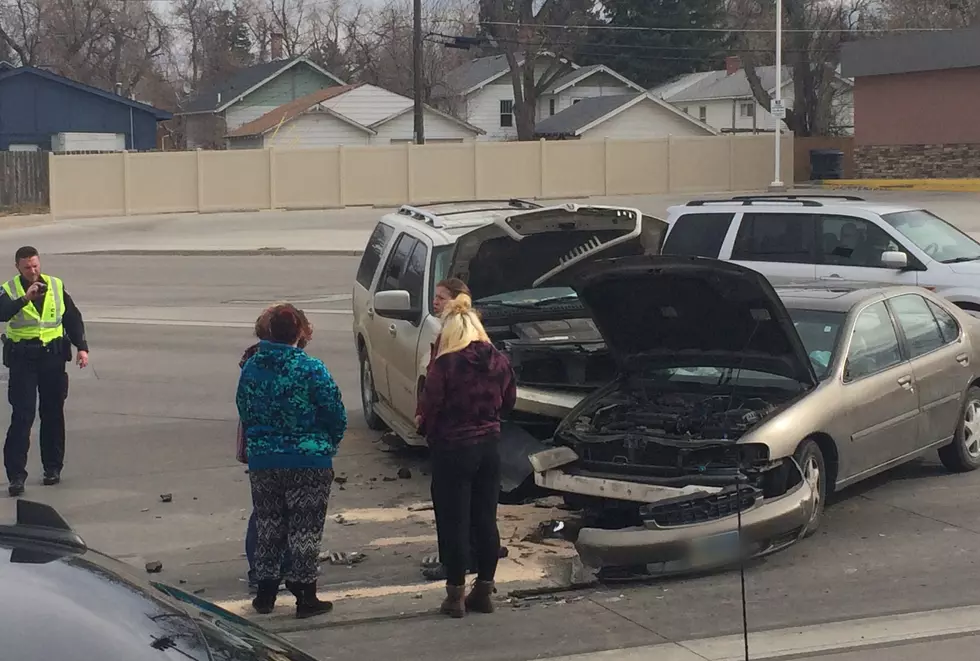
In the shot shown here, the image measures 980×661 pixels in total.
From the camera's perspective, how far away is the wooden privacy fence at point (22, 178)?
4709 cm

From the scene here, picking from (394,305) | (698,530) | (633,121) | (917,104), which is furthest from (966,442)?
(633,121)

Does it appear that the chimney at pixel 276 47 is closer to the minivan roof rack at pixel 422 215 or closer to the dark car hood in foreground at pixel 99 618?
the minivan roof rack at pixel 422 215

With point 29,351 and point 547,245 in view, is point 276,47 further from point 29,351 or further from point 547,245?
point 547,245

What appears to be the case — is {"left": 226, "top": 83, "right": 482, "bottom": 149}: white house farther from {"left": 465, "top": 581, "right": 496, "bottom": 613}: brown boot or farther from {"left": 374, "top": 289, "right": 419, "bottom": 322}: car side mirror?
{"left": 465, "top": 581, "right": 496, "bottom": 613}: brown boot

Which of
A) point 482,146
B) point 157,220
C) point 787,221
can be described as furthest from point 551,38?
point 787,221

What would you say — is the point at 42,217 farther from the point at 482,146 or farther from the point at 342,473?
the point at 342,473

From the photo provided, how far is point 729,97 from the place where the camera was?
77188 mm

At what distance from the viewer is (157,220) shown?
1703 inches

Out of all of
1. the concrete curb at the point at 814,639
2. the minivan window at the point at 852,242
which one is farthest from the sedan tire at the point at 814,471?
the minivan window at the point at 852,242

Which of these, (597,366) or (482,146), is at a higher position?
(482,146)

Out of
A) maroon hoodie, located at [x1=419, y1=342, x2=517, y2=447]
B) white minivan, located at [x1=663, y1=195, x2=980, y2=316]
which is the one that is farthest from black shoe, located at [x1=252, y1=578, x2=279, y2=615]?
white minivan, located at [x1=663, y1=195, x2=980, y2=316]

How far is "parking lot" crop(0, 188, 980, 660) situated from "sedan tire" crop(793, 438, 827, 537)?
168 millimetres

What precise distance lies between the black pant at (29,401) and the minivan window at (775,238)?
748cm

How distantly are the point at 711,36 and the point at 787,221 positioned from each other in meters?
62.6
